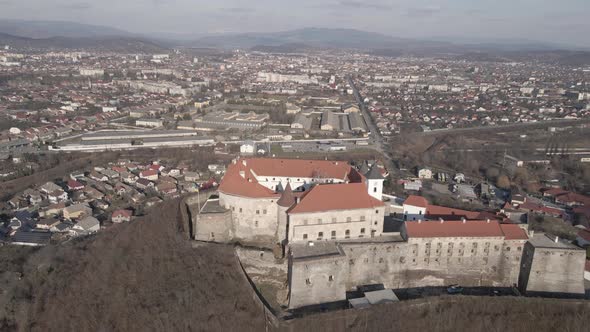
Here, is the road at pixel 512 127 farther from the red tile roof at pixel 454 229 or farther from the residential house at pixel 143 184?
the red tile roof at pixel 454 229

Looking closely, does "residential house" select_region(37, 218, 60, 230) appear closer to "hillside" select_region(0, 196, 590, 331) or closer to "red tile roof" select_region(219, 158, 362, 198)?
"hillside" select_region(0, 196, 590, 331)

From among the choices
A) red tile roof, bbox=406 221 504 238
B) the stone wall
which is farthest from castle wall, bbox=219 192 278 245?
the stone wall

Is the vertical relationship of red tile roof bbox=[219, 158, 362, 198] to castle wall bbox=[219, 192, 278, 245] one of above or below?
above

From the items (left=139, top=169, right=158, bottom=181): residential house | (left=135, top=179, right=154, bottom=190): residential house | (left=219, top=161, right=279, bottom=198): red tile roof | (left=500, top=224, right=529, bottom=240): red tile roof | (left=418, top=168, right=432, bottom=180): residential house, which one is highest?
(left=219, top=161, right=279, bottom=198): red tile roof

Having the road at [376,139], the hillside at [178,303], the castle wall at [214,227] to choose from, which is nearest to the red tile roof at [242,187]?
the castle wall at [214,227]

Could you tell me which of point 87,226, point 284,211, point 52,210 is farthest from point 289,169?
point 52,210

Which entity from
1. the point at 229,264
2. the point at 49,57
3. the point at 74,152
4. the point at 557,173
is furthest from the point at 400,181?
the point at 49,57

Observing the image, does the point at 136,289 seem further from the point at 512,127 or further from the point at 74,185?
the point at 512,127
